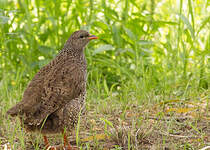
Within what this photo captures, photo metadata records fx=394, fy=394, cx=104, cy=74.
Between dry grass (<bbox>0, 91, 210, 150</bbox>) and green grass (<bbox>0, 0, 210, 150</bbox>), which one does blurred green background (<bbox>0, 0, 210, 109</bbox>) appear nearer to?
green grass (<bbox>0, 0, 210, 150</bbox>)

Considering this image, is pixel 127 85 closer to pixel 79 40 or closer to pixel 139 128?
pixel 79 40

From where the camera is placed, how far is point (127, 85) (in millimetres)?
6195

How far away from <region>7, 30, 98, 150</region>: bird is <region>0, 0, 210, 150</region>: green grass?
0.68 ft

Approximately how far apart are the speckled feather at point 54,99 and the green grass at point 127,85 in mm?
230

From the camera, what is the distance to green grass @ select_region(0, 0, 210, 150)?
432cm

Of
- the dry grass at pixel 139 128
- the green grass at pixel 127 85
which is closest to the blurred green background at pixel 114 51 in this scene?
the green grass at pixel 127 85

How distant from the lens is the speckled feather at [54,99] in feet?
13.6

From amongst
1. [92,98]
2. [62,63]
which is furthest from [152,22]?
[62,63]

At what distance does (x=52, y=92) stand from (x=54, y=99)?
96 mm

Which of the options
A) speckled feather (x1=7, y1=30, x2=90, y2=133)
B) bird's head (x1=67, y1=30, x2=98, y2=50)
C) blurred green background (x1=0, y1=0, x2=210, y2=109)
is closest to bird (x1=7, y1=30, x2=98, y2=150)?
speckled feather (x1=7, y1=30, x2=90, y2=133)

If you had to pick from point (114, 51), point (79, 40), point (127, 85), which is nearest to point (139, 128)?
point (79, 40)

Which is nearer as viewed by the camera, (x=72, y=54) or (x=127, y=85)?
(x=72, y=54)

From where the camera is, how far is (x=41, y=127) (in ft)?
13.1

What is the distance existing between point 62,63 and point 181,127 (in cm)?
162
